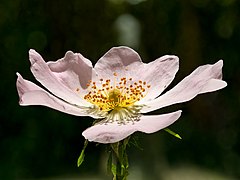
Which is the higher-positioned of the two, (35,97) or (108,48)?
(108,48)

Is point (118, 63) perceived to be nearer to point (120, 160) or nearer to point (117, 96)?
point (117, 96)

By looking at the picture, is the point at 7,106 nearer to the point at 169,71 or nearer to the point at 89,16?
the point at 89,16

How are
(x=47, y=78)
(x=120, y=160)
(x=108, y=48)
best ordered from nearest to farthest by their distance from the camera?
1. (x=120, y=160)
2. (x=47, y=78)
3. (x=108, y=48)

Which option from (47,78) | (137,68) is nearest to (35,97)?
(47,78)

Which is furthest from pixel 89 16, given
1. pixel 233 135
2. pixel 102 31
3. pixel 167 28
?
pixel 233 135

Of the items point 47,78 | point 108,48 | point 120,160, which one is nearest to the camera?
point 120,160

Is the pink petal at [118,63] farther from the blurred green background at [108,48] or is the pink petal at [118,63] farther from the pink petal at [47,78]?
the blurred green background at [108,48]

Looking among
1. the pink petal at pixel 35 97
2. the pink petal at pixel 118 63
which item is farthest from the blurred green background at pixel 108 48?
the pink petal at pixel 35 97

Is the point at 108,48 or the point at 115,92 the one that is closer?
the point at 115,92
